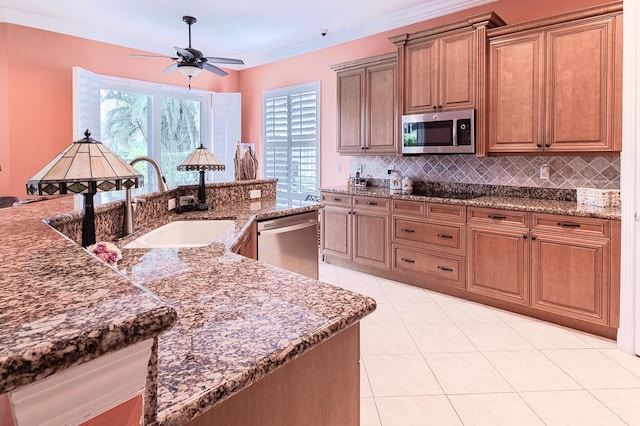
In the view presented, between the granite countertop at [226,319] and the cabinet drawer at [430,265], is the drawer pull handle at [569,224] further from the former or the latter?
the granite countertop at [226,319]

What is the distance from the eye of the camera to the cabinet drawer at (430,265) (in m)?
3.71

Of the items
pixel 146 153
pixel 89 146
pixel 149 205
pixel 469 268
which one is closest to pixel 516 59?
pixel 469 268

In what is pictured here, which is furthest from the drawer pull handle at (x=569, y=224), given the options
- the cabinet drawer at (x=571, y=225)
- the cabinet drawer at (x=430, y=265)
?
the cabinet drawer at (x=430, y=265)

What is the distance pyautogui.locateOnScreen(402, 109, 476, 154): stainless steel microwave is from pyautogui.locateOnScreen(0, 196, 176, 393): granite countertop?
11.5 feet

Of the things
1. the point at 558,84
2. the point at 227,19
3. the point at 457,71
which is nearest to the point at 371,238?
the point at 457,71

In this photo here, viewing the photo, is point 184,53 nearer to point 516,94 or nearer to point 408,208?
point 408,208

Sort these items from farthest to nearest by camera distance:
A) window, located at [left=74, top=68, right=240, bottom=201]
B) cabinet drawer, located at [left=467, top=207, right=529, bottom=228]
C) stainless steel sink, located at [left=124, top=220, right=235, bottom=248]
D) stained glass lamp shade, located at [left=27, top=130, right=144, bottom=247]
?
window, located at [left=74, top=68, right=240, bottom=201] → cabinet drawer, located at [left=467, top=207, right=529, bottom=228] → stainless steel sink, located at [left=124, top=220, right=235, bottom=248] → stained glass lamp shade, located at [left=27, top=130, right=144, bottom=247]

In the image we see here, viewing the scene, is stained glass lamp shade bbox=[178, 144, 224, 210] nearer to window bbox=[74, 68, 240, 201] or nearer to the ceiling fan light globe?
the ceiling fan light globe

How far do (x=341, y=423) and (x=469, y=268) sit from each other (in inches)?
111

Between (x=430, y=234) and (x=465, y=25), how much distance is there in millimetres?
1913

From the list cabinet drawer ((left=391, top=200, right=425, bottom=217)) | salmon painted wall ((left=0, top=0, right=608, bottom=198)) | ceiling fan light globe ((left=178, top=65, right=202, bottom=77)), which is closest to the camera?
cabinet drawer ((left=391, top=200, right=425, bottom=217))

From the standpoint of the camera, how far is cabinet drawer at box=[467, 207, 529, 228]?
3254mm

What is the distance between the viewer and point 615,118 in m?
2.96

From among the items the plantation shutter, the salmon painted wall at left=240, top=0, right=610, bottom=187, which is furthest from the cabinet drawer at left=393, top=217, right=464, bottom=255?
the plantation shutter
